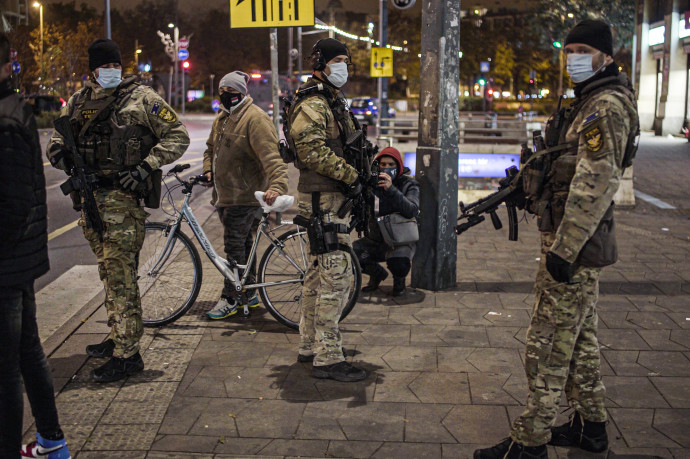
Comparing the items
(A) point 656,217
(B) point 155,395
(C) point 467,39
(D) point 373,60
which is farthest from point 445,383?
(C) point 467,39

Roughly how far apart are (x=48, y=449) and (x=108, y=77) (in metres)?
2.32

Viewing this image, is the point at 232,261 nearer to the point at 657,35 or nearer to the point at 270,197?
the point at 270,197

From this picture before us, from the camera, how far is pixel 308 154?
4.87m

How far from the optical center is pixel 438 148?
7125 millimetres

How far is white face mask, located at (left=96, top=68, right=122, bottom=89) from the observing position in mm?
5043

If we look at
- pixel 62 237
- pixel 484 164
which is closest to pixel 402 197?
pixel 62 237

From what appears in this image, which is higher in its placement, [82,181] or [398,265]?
[82,181]

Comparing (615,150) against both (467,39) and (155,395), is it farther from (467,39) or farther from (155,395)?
(467,39)

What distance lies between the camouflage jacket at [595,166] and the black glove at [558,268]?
3cm

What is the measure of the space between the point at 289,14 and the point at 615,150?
243 inches

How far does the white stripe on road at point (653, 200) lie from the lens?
1255cm

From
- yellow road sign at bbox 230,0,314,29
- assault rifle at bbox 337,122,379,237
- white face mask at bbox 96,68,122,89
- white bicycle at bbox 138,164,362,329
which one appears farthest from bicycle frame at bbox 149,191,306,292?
yellow road sign at bbox 230,0,314,29

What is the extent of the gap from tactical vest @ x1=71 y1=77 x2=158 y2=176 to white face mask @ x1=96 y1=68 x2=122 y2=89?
73mm

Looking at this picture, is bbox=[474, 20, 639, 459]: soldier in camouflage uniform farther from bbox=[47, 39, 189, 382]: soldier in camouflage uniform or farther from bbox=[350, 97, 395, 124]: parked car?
bbox=[350, 97, 395, 124]: parked car
